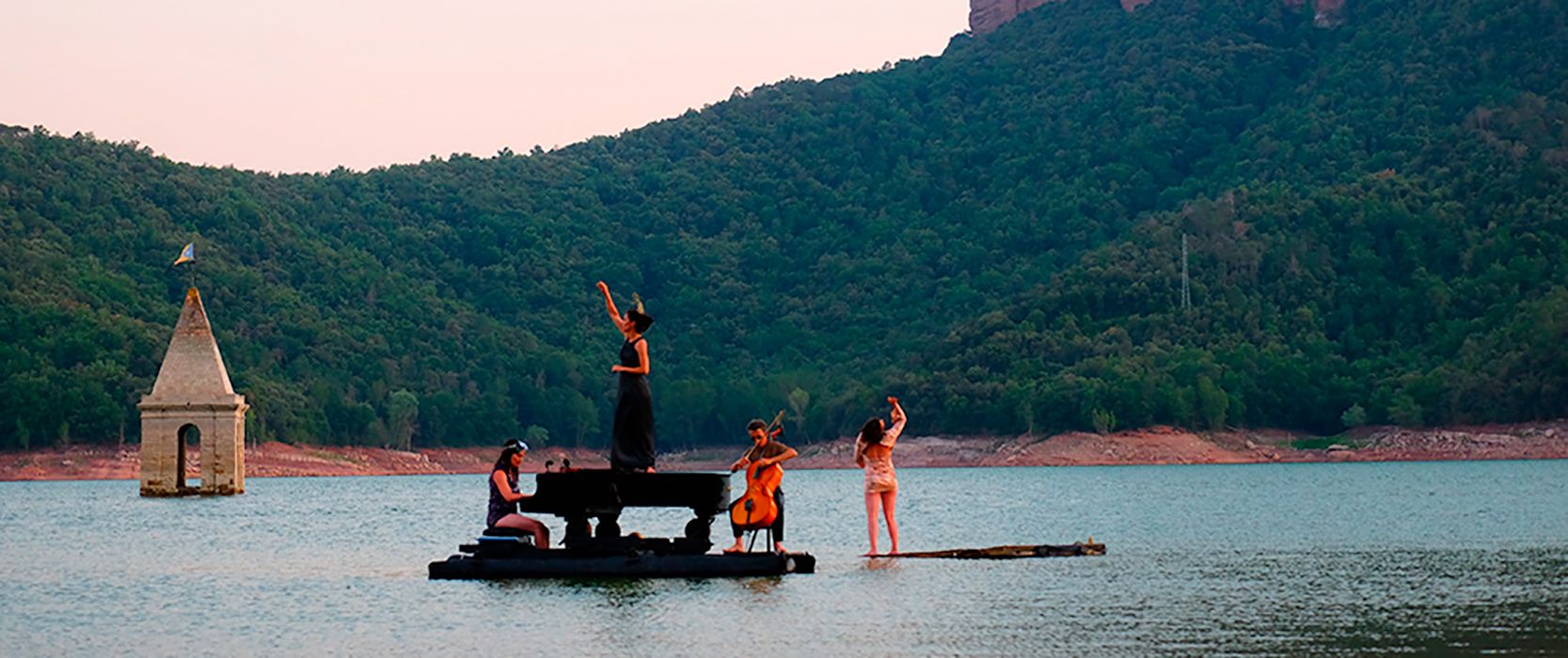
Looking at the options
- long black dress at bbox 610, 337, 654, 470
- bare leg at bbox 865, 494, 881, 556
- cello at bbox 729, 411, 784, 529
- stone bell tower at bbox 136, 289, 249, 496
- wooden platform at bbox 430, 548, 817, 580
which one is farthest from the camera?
stone bell tower at bbox 136, 289, 249, 496

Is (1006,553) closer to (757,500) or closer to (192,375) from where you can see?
(757,500)

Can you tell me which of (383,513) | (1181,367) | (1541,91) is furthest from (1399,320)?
(383,513)

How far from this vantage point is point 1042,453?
398 ft

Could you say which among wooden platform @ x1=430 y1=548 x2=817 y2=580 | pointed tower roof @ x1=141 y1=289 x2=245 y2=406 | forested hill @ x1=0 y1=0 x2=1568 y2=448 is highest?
forested hill @ x1=0 y1=0 x2=1568 y2=448

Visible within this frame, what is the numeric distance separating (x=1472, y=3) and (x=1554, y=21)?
6.21 meters

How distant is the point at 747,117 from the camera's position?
183250 mm

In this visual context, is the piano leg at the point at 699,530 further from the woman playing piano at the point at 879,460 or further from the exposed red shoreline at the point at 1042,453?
the exposed red shoreline at the point at 1042,453

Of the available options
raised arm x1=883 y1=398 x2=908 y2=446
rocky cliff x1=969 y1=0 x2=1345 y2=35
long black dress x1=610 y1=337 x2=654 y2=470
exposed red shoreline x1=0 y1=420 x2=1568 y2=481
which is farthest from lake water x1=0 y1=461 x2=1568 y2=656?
rocky cliff x1=969 y1=0 x2=1345 y2=35

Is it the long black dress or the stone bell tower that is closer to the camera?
the long black dress

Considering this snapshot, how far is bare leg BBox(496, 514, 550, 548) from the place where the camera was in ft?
93.1

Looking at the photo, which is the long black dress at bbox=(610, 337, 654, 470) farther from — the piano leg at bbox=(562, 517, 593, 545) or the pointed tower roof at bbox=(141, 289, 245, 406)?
the pointed tower roof at bbox=(141, 289, 245, 406)

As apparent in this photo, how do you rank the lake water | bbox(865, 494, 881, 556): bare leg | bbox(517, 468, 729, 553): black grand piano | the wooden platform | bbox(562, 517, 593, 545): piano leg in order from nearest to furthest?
the lake water → the wooden platform → bbox(517, 468, 729, 553): black grand piano → bbox(562, 517, 593, 545): piano leg → bbox(865, 494, 881, 556): bare leg

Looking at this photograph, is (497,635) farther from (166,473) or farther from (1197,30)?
(1197,30)

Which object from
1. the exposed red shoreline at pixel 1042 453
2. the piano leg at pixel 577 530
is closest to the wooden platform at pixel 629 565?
the piano leg at pixel 577 530
